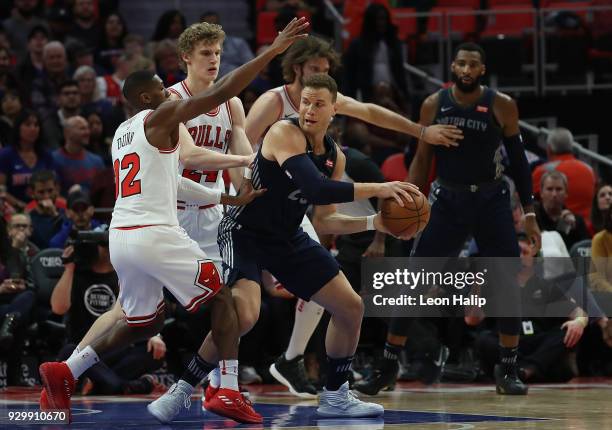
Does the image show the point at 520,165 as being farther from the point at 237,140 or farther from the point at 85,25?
the point at 85,25

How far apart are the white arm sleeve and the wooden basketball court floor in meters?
1.21

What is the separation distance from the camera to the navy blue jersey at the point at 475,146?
8.53 m

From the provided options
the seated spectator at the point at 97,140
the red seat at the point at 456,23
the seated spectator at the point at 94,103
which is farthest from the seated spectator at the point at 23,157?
the red seat at the point at 456,23

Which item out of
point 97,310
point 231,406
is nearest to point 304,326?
point 97,310

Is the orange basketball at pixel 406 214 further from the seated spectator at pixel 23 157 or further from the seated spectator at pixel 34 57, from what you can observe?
the seated spectator at pixel 34 57

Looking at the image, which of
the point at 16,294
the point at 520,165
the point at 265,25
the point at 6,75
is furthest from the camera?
the point at 265,25

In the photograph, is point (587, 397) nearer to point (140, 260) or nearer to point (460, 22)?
point (140, 260)

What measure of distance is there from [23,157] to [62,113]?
116cm

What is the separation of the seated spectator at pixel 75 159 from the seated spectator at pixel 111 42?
258 cm

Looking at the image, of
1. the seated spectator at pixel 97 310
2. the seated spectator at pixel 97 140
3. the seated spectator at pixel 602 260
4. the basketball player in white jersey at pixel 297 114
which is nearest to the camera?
the basketball player in white jersey at pixel 297 114

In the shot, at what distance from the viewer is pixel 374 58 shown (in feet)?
45.8

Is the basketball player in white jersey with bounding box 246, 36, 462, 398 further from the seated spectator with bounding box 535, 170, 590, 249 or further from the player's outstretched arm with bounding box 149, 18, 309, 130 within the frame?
the seated spectator with bounding box 535, 170, 590, 249

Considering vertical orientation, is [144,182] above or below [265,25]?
below

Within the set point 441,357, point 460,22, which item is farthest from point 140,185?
point 460,22
